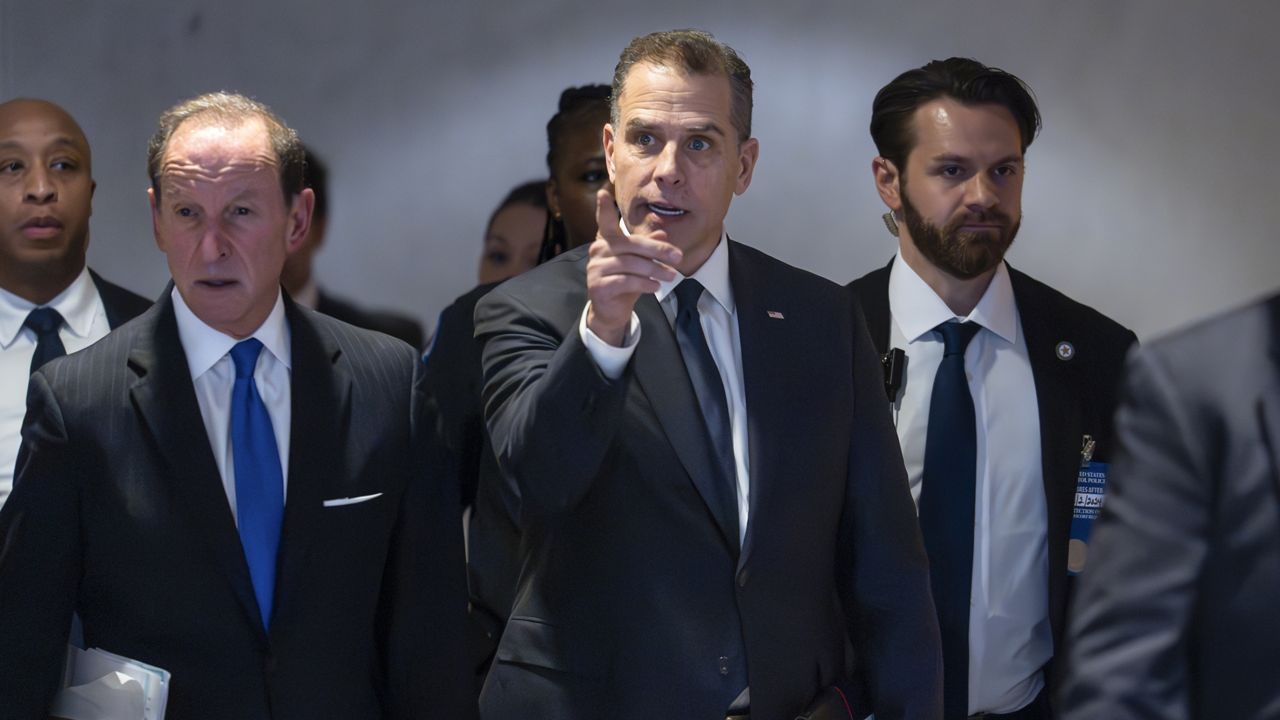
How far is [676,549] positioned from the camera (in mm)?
2260

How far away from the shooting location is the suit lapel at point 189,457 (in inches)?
83.7

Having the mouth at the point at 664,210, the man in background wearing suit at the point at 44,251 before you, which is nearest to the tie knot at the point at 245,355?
the mouth at the point at 664,210

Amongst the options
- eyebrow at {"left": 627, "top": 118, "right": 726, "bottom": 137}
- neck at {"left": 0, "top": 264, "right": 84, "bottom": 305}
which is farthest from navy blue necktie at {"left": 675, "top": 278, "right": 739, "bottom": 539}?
neck at {"left": 0, "top": 264, "right": 84, "bottom": 305}

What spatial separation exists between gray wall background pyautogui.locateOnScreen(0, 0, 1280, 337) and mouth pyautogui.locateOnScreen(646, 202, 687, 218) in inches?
58.9

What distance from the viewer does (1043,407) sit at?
9.84ft

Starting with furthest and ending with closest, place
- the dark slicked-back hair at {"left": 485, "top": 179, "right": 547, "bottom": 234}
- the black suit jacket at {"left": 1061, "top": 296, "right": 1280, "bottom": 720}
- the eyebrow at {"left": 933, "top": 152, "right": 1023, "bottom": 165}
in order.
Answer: the dark slicked-back hair at {"left": 485, "top": 179, "right": 547, "bottom": 234}, the eyebrow at {"left": 933, "top": 152, "right": 1023, "bottom": 165}, the black suit jacket at {"left": 1061, "top": 296, "right": 1280, "bottom": 720}

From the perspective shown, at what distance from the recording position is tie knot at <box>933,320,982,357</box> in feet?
9.98

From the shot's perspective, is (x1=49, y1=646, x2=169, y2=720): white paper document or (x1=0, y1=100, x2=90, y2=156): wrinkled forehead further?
(x1=0, y1=100, x2=90, y2=156): wrinkled forehead

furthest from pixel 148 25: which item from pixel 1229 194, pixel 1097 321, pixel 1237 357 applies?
→ pixel 1237 357

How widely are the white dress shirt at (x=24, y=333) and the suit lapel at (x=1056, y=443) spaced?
2.00 m

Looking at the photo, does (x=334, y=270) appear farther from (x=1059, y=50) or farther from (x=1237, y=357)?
(x=1237, y=357)

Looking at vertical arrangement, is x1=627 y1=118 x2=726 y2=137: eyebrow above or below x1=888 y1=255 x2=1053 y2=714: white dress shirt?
above

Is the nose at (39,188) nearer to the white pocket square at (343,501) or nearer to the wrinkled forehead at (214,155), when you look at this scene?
the wrinkled forehead at (214,155)

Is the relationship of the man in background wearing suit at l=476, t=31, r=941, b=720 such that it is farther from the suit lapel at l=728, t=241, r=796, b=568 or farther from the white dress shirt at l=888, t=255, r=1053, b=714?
the white dress shirt at l=888, t=255, r=1053, b=714
